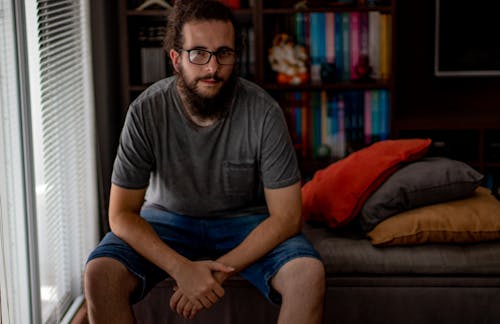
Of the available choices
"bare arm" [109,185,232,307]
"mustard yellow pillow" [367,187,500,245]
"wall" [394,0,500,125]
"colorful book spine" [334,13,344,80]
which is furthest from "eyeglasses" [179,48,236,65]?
"wall" [394,0,500,125]

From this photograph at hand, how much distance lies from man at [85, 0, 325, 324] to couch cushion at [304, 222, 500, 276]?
0.23 metres

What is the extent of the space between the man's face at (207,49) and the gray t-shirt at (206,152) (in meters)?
0.11

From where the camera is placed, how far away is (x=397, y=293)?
271 cm

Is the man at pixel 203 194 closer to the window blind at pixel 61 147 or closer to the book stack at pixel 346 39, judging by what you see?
the window blind at pixel 61 147

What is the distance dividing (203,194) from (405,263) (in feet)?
2.16

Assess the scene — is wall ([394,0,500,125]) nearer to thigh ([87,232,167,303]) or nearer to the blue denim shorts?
the blue denim shorts

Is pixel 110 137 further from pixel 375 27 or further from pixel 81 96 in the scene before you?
pixel 375 27

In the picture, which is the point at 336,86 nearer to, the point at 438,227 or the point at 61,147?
the point at 438,227

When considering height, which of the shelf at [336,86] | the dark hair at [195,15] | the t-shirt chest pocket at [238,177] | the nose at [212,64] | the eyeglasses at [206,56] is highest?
the dark hair at [195,15]

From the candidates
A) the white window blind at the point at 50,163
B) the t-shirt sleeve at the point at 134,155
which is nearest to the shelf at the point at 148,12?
the white window blind at the point at 50,163

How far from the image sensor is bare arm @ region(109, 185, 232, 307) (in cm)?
242

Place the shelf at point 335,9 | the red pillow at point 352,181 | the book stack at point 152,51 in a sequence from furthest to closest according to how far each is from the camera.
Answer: the book stack at point 152,51 < the shelf at point 335,9 < the red pillow at point 352,181

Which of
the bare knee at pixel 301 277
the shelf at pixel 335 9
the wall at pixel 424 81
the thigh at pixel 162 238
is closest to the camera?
the bare knee at pixel 301 277

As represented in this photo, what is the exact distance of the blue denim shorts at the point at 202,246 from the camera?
2.46 meters
